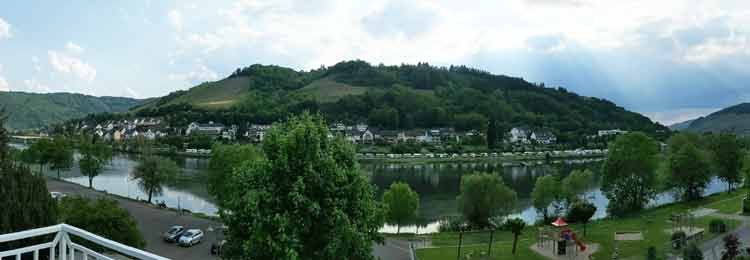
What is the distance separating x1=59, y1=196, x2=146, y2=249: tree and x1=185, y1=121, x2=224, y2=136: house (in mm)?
108276

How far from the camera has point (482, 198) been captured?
1335 inches

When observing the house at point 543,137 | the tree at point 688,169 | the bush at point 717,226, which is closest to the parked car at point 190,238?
the bush at point 717,226

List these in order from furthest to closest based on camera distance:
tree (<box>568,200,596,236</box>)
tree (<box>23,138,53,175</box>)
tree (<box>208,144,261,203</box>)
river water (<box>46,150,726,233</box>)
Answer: tree (<box>23,138,53,175</box>) → river water (<box>46,150,726,233</box>) → tree (<box>208,144,261,203</box>) → tree (<box>568,200,596,236</box>)

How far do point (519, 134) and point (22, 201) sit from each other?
137042 mm

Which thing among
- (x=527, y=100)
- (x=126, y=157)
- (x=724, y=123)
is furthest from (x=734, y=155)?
(x=724, y=123)

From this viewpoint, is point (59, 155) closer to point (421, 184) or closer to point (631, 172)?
point (421, 184)

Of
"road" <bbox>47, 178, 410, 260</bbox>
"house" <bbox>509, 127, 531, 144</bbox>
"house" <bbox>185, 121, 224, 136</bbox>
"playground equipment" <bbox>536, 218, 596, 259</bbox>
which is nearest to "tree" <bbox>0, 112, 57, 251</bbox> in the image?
"road" <bbox>47, 178, 410, 260</bbox>

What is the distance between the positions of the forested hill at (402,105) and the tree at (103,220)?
350 ft

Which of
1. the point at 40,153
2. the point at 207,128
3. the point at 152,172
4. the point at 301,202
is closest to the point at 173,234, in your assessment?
the point at 152,172

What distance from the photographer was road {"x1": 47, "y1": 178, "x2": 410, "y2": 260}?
74.1 feet

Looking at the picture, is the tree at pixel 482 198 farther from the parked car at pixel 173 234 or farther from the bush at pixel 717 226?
the parked car at pixel 173 234

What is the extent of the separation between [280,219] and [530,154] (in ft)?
314

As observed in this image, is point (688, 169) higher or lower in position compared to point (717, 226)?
higher

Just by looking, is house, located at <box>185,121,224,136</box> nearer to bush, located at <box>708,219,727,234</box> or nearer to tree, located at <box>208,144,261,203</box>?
tree, located at <box>208,144,261,203</box>
